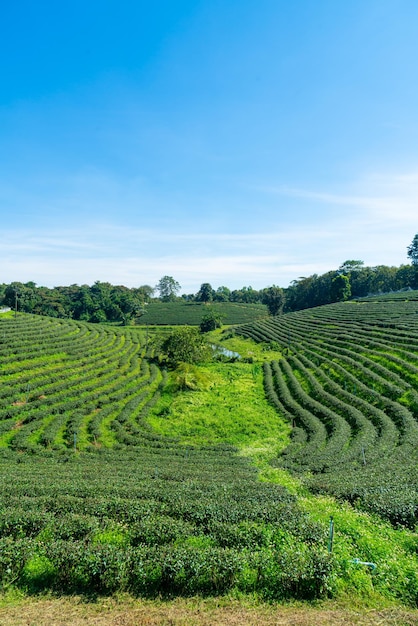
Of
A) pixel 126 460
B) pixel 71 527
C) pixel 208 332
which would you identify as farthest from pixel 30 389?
pixel 208 332

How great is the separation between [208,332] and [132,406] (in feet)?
216

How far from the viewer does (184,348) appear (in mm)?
56375

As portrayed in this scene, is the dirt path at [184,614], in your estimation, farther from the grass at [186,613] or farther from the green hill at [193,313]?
the green hill at [193,313]

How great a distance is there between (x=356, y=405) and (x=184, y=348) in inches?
1220

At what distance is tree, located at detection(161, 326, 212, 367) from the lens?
5591 centimetres

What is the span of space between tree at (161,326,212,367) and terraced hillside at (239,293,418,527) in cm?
1181

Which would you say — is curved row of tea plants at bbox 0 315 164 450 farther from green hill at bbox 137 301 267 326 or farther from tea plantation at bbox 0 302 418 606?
green hill at bbox 137 301 267 326

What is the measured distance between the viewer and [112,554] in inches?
352

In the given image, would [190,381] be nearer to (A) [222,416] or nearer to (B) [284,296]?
(A) [222,416]

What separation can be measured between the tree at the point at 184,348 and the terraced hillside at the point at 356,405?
1181 centimetres

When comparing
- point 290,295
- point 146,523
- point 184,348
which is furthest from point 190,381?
point 290,295

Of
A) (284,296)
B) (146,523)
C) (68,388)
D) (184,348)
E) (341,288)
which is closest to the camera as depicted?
(146,523)

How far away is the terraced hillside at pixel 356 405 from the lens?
15.2 m

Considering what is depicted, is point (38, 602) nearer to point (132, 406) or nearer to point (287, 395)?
point (132, 406)
